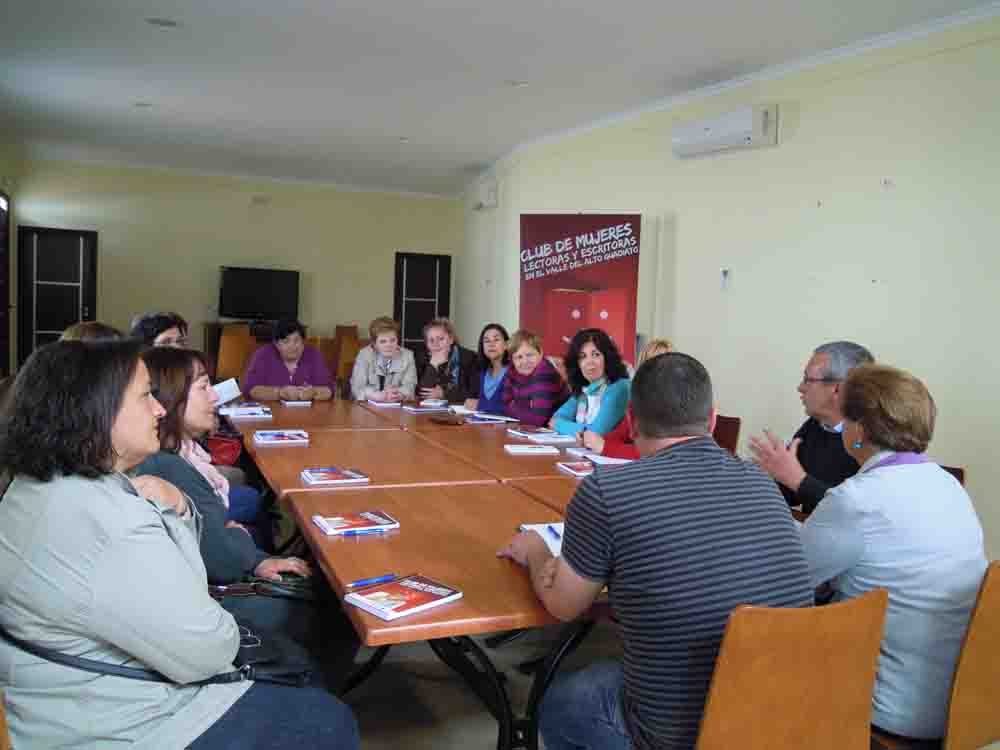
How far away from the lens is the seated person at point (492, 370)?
504cm

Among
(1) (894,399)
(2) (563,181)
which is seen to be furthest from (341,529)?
(2) (563,181)

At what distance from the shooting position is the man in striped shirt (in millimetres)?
1390

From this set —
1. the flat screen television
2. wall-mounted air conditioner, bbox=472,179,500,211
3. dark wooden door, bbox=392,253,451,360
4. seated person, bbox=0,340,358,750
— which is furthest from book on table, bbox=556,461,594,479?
dark wooden door, bbox=392,253,451,360

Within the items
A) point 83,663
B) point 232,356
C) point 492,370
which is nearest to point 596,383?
point 492,370

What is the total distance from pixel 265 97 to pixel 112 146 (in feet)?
10.3

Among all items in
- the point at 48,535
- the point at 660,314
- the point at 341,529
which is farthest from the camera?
the point at 660,314

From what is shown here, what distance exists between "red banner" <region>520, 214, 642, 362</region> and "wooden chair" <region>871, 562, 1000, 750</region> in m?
4.36

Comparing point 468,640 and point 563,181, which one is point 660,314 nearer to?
point 563,181

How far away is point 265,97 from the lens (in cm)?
599

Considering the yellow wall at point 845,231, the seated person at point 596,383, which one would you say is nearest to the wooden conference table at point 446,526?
the seated person at point 596,383

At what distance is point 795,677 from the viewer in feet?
4.35

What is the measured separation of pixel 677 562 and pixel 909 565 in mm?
602

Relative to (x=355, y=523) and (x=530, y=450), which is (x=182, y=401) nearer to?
(x=355, y=523)

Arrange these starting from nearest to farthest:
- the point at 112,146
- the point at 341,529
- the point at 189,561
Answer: the point at 189,561 < the point at 341,529 < the point at 112,146
